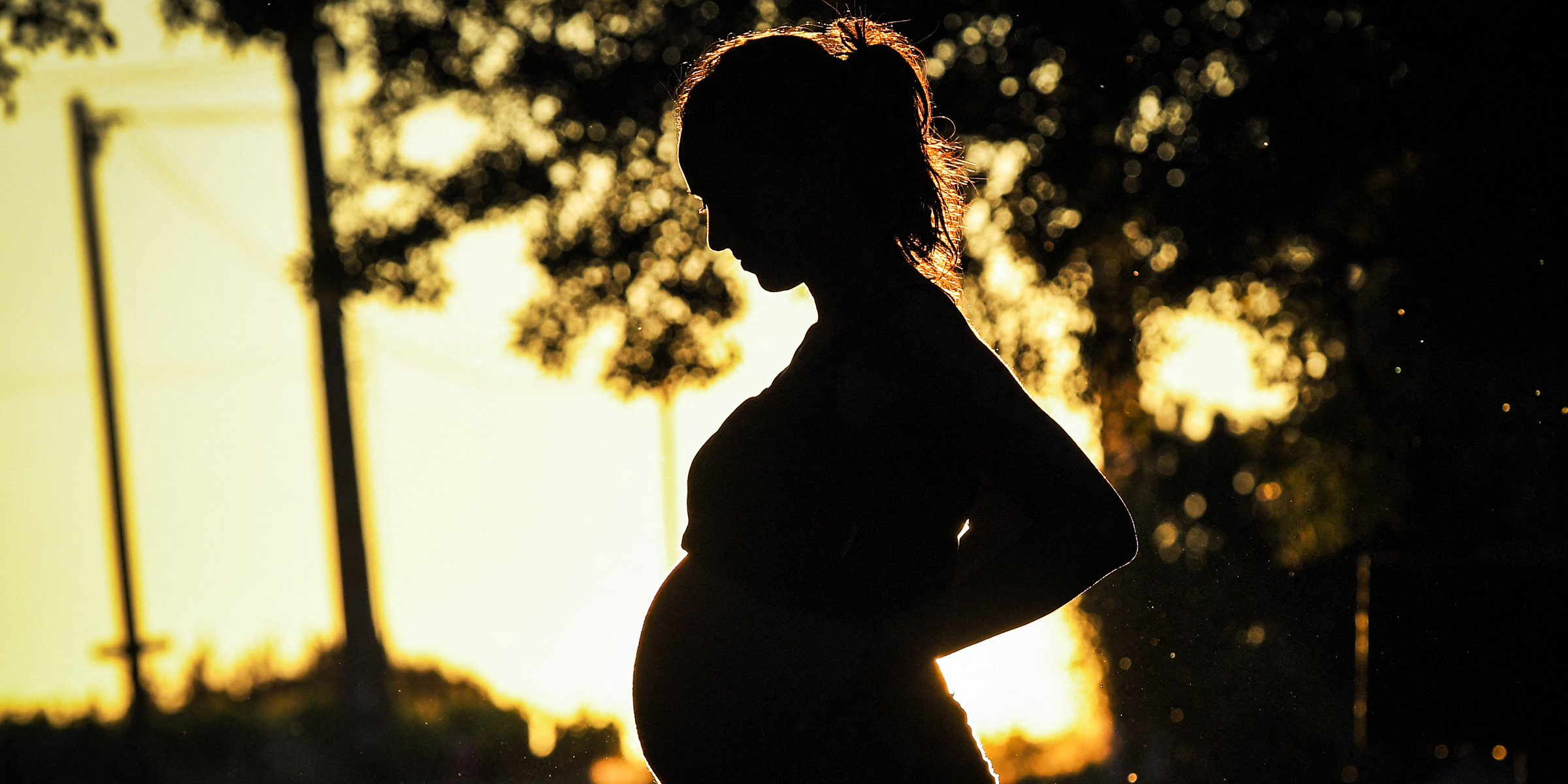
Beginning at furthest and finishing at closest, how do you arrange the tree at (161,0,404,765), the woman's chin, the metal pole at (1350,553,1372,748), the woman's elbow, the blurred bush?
the blurred bush, the tree at (161,0,404,765), the metal pole at (1350,553,1372,748), the woman's chin, the woman's elbow

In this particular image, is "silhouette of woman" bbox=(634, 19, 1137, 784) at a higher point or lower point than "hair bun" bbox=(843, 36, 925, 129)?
lower

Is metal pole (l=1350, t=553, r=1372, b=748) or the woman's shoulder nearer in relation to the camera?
the woman's shoulder

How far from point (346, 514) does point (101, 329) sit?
5449mm

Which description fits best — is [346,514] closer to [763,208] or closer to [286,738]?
[286,738]

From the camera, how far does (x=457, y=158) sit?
5.08 m

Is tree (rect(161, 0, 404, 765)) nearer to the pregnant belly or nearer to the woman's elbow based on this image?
the pregnant belly

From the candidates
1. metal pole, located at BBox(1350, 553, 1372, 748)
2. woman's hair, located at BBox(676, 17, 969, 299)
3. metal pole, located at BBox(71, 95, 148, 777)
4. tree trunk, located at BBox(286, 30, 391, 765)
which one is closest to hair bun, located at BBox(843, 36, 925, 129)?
woman's hair, located at BBox(676, 17, 969, 299)

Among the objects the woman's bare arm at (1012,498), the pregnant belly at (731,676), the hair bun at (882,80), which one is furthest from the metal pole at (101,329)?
the woman's bare arm at (1012,498)

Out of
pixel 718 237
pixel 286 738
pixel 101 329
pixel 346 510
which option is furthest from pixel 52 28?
pixel 101 329

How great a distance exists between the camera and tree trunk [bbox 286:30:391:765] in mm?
9016

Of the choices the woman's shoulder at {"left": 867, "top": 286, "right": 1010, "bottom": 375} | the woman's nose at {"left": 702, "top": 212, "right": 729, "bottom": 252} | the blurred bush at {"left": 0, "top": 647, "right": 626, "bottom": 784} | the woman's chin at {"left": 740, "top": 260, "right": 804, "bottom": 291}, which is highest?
the woman's nose at {"left": 702, "top": 212, "right": 729, "bottom": 252}

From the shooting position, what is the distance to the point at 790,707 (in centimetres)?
123

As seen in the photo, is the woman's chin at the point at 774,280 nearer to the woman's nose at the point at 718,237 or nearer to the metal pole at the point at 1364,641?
the woman's nose at the point at 718,237

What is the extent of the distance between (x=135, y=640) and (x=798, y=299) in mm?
10996
